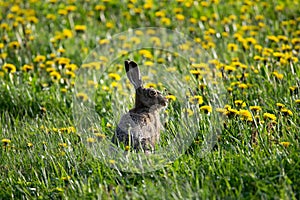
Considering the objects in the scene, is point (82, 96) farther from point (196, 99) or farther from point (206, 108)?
point (206, 108)

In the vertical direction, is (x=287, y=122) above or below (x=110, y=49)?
below

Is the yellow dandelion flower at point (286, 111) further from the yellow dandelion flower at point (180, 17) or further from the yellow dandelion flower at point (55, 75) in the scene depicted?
the yellow dandelion flower at point (180, 17)

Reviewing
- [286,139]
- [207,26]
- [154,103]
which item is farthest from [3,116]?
[207,26]

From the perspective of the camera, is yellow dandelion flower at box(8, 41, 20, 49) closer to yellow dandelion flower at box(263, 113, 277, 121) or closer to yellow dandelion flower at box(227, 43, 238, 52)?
yellow dandelion flower at box(227, 43, 238, 52)

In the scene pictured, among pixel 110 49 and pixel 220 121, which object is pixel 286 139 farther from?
pixel 110 49

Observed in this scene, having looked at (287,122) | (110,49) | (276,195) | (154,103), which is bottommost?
(276,195)

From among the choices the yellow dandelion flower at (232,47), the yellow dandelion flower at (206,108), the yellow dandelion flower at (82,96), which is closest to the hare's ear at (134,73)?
the yellow dandelion flower at (206,108)

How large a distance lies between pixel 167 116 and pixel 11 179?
132cm

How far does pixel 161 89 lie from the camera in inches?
211

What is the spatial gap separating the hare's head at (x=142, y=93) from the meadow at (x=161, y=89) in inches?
14.1

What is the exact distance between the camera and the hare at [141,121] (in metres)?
3.85

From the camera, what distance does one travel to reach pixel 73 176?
3.79 meters

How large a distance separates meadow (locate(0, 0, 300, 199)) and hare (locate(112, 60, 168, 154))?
7.6 inches

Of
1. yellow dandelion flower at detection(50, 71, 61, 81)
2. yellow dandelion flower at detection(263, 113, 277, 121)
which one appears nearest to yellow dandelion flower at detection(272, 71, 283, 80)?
yellow dandelion flower at detection(263, 113, 277, 121)
